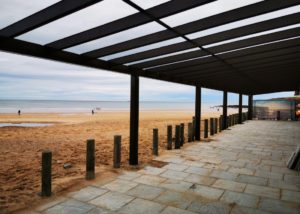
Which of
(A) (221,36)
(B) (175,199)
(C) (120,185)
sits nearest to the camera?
(A) (221,36)

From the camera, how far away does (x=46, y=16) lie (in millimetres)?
3148

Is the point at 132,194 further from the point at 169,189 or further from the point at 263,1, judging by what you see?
the point at 263,1

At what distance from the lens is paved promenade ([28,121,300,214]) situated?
13.5ft

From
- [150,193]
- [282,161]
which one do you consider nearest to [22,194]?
[150,193]

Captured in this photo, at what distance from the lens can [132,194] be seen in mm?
4703

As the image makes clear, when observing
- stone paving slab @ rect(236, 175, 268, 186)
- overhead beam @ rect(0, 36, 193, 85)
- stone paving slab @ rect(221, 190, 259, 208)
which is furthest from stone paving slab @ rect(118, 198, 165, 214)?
overhead beam @ rect(0, 36, 193, 85)

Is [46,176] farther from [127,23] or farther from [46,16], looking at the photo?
[127,23]

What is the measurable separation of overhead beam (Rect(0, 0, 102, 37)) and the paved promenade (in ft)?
9.94

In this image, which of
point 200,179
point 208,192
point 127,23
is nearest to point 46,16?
point 127,23

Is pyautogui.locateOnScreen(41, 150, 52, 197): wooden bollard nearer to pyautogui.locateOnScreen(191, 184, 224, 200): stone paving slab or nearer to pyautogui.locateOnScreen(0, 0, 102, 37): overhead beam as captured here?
pyautogui.locateOnScreen(0, 0, 102, 37): overhead beam

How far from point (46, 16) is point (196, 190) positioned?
4316 millimetres

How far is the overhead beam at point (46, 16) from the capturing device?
2.87 metres

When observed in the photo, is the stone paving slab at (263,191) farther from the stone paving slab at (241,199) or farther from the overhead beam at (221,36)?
the overhead beam at (221,36)

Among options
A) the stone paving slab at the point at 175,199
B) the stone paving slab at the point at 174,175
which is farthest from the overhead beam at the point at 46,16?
the stone paving slab at the point at 174,175
